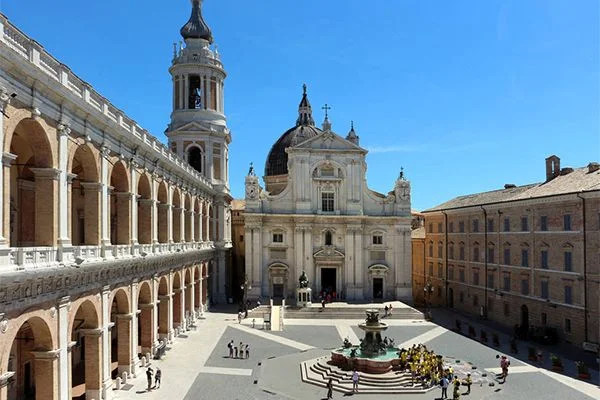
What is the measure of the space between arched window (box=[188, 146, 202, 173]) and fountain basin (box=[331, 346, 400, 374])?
31795 millimetres

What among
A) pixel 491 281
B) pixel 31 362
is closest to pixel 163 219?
pixel 31 362

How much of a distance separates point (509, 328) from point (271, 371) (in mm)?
24373

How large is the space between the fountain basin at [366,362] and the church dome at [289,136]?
44.5 meters

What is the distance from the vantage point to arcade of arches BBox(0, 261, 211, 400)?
1830 centimetres

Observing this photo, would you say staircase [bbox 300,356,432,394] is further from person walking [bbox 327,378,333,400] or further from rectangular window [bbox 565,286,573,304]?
rectangular window [bbox 565,286,573,304]

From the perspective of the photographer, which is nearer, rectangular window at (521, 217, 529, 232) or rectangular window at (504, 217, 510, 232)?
rectangular window at (521, 217, 529, 232)

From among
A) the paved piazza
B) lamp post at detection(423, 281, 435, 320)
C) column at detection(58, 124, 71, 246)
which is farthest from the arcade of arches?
lamp post at detection(423, 281, 435, 320)

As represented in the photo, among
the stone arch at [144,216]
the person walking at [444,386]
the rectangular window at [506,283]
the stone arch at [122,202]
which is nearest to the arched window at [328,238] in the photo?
the rectangular window at [506,283]

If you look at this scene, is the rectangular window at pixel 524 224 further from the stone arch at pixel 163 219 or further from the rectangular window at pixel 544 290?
the stone arch at pixel 163 219

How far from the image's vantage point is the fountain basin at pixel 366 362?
28859mm

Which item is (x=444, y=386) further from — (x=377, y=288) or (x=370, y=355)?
(x=377, y=288)

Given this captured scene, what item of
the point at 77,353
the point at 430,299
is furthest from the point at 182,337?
the point at 430,299

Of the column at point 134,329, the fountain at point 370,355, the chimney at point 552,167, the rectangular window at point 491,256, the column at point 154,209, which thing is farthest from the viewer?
the rectangular window at point 491,256

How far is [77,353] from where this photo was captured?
31.2 m
